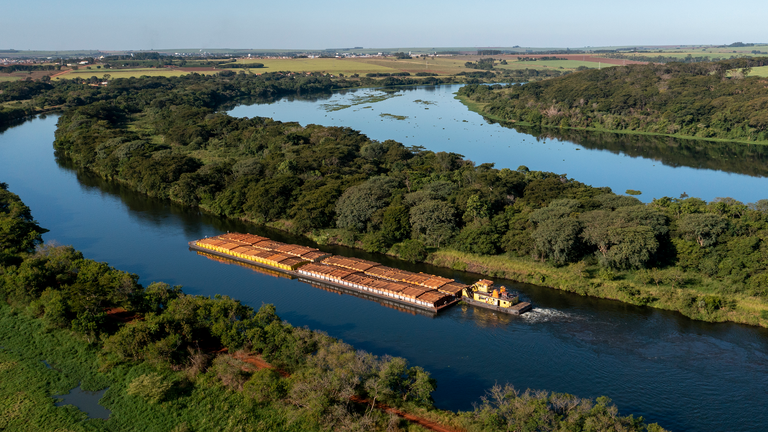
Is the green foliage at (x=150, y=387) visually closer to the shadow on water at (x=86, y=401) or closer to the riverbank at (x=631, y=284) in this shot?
the shadow on water at (x=86, y=401)

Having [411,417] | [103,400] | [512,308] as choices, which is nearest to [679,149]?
[512,308]

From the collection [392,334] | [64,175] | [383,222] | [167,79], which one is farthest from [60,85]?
[392,334]

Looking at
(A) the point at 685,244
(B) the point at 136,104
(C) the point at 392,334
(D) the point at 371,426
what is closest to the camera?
(D) the point at 371,426

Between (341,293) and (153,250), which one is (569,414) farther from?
(153,250)

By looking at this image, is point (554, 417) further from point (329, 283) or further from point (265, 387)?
point (329, 283)

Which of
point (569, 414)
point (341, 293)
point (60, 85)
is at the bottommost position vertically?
point (341, 293)

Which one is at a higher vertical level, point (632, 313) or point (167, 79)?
point (167, 79)


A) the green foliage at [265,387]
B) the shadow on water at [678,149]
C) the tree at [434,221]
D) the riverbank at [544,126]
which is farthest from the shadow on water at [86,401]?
the riverbank at [544,126]
